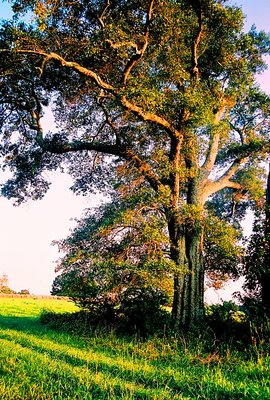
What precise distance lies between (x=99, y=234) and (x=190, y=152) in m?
5.30

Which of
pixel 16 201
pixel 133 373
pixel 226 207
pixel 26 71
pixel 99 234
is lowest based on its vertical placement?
pixel 133 373

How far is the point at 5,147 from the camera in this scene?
20484 millimetres

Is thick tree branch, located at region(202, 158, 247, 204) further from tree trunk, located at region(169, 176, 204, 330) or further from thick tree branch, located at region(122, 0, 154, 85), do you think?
thick tree branch, located at region(122, 0, 154, 85)

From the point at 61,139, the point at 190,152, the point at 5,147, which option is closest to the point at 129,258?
the point at 190,152

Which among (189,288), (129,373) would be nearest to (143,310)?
(189,288)

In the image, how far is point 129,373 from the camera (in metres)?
7.17

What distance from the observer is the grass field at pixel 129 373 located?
221 inches

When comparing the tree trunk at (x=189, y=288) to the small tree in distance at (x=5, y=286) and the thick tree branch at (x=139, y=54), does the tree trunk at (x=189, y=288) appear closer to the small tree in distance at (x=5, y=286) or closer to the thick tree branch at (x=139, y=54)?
the thick tree branch at (x=139, y=54)

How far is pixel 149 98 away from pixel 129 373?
28.2 ft

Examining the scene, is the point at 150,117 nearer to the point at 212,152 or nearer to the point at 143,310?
the point at 212,152

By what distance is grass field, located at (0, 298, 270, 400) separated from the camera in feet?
18.4

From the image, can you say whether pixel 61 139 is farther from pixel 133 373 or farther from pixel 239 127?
pixel 133 373

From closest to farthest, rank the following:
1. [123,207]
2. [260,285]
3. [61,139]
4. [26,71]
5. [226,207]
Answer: [260,285] < [123,207] < [26,71] < [61,139] < [226,207]

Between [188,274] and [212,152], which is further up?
[212,152]
